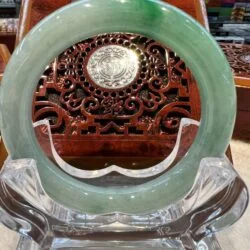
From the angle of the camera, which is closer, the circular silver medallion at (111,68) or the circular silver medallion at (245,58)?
the circular silver medallion at (111,68)

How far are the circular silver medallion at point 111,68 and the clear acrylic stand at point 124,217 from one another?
26cm

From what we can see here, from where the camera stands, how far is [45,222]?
2.08 feet

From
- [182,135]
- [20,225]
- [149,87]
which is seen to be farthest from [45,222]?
[149,87]

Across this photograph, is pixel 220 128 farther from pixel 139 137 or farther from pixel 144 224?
pixel 139 137

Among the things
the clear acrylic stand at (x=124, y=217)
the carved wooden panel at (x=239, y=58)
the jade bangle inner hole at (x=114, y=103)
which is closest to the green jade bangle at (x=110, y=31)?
the clear acrylic stand at (x=124, y=217)

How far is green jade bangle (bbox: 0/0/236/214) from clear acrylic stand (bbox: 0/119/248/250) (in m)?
0.02

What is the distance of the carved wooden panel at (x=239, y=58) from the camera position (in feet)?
3.51

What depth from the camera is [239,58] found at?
1157mm

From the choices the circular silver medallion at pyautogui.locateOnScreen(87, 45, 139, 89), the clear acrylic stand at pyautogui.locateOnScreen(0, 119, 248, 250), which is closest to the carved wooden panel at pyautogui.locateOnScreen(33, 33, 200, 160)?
the circular silver medallion at pyautogui.locateOnScreen(87, 45, 139, 89)

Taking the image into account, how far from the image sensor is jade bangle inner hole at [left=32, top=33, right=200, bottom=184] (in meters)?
0.88

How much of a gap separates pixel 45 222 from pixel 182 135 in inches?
11.1

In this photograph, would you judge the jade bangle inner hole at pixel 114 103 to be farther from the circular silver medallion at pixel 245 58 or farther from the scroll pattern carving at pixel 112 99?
the circular silver medallion at pixel 245 58

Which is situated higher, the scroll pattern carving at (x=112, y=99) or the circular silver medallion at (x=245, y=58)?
the circular silver medallion at (x=245, y=58)

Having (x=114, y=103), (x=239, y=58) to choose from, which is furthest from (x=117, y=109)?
(x=239, y=58)
